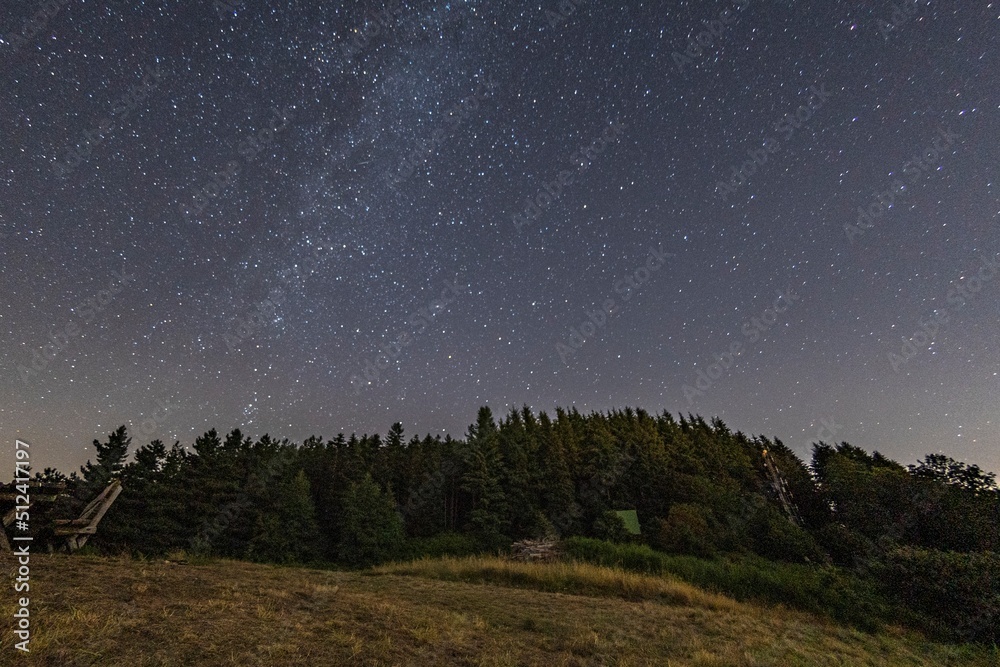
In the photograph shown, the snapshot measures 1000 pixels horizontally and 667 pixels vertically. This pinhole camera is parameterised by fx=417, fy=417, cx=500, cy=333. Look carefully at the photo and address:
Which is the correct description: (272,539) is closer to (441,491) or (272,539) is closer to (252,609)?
(441,491)

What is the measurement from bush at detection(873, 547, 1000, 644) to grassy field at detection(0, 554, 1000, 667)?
138 cm

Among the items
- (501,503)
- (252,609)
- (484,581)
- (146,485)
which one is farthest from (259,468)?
(252,609)

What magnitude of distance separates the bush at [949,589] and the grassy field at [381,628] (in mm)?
1376

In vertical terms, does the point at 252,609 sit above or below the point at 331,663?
above

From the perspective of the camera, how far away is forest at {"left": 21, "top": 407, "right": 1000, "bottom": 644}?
53.7ft

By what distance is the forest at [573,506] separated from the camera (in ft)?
53.7

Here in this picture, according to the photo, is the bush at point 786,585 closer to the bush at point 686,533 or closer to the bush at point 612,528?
the bush at point 686,533

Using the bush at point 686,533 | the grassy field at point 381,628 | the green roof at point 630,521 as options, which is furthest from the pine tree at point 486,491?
the grassy field at point 381,628

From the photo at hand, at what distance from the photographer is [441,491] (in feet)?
149

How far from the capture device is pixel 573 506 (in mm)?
37969

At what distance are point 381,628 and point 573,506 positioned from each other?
33.5m

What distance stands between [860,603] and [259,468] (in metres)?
43.8

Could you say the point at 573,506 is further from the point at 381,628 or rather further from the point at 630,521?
the point at 381,628

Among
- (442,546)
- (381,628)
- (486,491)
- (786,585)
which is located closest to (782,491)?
(786,585)
